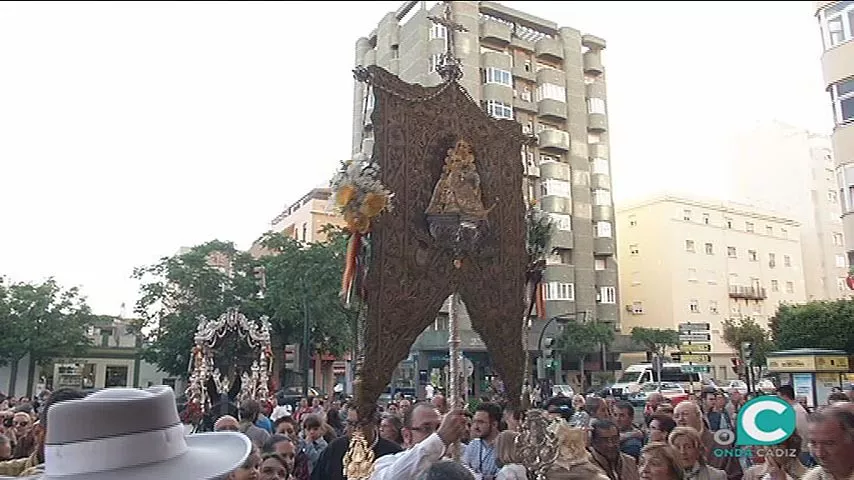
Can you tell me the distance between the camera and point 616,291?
3828 cm

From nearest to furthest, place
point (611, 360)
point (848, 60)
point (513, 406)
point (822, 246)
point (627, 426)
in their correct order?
point (513, 406) < point (627, 426) < point (848, 60) < point (611, 360) < point (822, 246)

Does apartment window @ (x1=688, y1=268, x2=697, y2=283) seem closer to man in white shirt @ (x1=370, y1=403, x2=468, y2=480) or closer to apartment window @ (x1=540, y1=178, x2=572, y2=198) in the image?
apartment window @ (x1=540, y1=178, x2=572, y2=198)

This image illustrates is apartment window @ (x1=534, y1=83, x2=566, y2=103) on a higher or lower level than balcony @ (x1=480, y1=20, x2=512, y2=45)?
lower

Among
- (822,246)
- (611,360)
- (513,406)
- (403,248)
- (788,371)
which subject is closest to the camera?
(403,248)

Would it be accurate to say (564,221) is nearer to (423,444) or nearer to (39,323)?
(39,323)

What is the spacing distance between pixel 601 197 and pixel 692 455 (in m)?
35.8

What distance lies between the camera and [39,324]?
3091 centimetres

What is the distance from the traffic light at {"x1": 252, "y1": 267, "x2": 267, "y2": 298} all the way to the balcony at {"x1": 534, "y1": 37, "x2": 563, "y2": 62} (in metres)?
19.9

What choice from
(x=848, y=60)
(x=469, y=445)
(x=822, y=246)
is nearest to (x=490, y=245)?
(x=469, y=445)

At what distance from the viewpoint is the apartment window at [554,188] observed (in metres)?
36.8

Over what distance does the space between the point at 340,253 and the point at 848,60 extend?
17316 mm

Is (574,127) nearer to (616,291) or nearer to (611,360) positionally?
(616,291)

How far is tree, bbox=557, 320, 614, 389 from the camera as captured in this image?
1335 inches

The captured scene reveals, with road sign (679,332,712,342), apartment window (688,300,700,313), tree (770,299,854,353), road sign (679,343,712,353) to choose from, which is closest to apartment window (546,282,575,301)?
apartment window (688,300,700,313)
